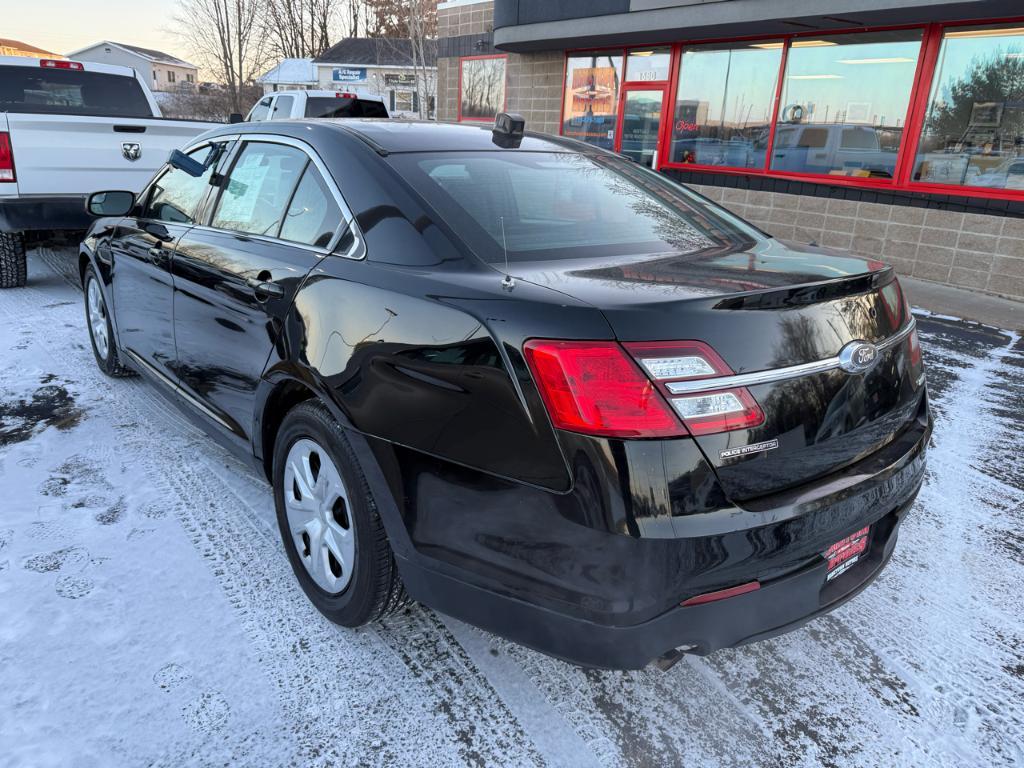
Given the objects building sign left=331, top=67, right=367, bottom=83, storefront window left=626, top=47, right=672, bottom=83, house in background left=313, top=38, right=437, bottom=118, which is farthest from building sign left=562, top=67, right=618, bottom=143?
building sign left=331, top=67, right=367, bottom=83

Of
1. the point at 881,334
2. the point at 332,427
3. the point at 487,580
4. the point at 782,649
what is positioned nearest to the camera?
the point at 487,580

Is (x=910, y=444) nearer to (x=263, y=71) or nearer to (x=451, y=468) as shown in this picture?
(x=451, y=468)

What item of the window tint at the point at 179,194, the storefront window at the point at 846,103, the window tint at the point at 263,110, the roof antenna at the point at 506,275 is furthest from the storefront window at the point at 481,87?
the roof antenna at the point at 506,275

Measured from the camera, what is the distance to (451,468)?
6.32 ft

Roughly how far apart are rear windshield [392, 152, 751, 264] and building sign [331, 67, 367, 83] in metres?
47.3

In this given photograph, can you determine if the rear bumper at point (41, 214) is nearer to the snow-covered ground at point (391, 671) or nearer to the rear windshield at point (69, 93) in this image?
the rear windshield at point (69, 93)

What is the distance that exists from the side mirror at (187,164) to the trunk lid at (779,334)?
220cm

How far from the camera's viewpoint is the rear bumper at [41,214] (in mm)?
6406

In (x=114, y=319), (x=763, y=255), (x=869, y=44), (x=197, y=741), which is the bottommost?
(x=197, y=741)

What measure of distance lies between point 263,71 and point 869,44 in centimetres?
4419

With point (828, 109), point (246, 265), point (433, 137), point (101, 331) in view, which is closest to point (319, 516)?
point (246, 265)

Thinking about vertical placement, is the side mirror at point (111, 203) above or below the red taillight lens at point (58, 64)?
below

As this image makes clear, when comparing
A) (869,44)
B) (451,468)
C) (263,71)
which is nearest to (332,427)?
(451,468)

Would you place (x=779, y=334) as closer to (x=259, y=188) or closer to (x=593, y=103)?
(x=259, y=188)
